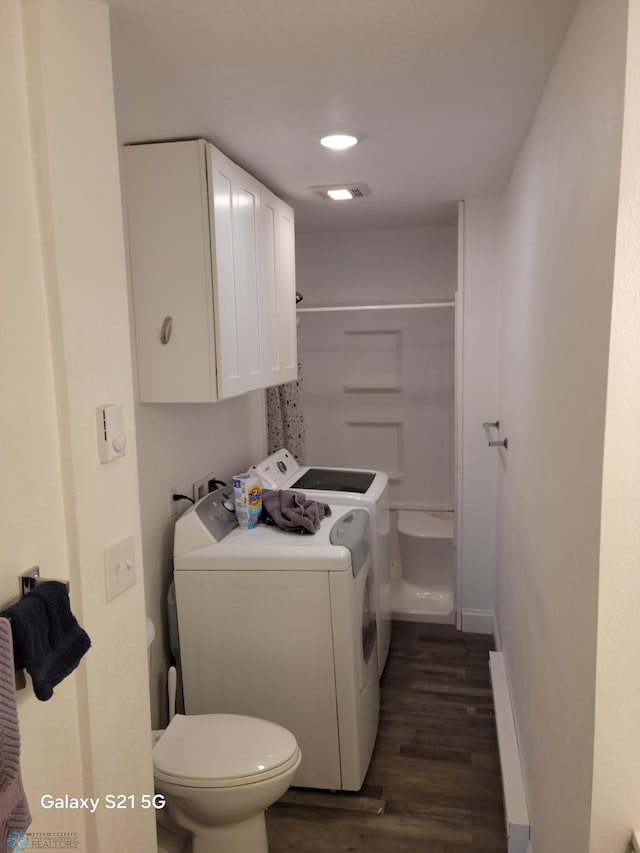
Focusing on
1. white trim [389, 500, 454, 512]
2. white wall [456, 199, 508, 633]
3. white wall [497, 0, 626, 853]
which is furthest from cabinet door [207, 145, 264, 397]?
white trim [389, 500, 454, 512]

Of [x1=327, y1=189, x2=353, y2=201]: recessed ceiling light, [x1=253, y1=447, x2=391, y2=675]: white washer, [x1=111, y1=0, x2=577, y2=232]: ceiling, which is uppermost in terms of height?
[x1=111, y1=0, x2=577, y2=232]: ceiling

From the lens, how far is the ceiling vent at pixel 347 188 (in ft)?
9.01

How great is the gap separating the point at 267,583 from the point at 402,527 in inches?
66.9

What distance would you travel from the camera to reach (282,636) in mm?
2230

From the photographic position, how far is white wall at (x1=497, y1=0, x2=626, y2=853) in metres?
1.11

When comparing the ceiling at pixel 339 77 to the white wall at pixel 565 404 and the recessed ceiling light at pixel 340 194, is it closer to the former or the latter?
the white wall at pixel 565 404

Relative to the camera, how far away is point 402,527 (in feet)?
12.4

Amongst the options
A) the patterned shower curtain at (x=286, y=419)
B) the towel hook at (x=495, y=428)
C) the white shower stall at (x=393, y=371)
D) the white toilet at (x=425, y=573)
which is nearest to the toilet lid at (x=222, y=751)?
the towel hook at (x=495, y=428)

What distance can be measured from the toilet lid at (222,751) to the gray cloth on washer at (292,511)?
68 cm

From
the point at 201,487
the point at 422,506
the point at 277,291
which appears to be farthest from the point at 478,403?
the point at 201,487

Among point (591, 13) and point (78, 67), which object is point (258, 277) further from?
point (591, 13)

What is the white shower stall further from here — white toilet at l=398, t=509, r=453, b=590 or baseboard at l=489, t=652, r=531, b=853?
baseboard at l=489, t=652, r=531, b=853

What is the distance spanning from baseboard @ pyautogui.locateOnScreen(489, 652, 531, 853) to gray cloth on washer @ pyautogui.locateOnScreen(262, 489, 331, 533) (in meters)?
0.97

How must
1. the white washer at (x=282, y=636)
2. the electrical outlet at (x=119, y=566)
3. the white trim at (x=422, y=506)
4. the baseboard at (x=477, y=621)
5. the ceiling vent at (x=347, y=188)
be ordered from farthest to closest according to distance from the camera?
1. the white trim at (x=422, y=506)
2. the baseboard at (x=477, y=621)
3. the ceiling vent at (x=347, y=188)
4. the white washer at (x=282, y=636)
5. the electrical outlet at (x=119, y=566)
